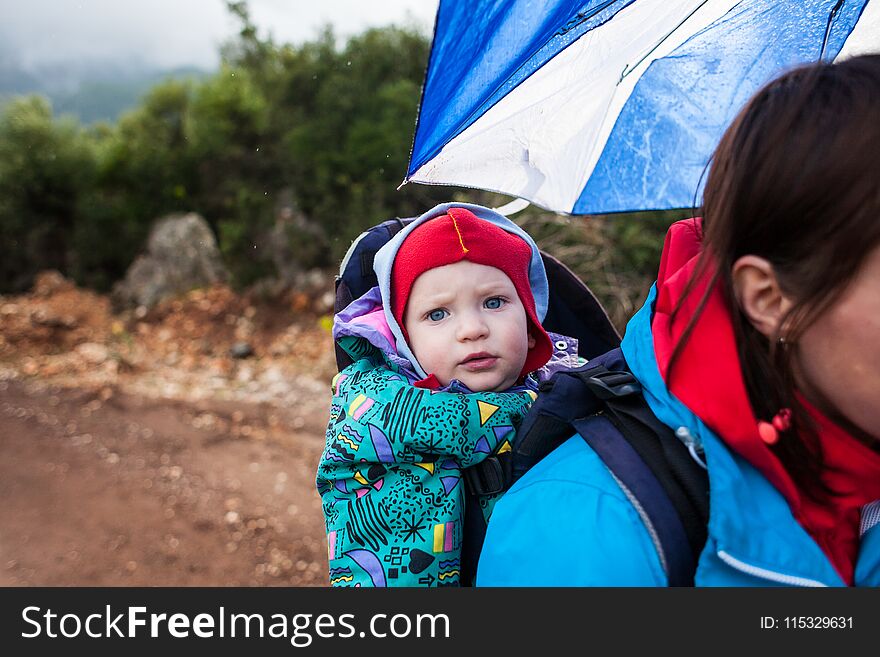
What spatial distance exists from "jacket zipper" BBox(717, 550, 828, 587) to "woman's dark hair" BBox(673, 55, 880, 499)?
0.49 feet

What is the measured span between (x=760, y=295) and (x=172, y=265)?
1127 centimetres

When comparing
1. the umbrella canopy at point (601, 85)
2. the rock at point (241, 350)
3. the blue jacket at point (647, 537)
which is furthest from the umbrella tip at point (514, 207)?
the rock at point (241, 350)

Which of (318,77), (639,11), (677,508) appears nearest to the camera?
(677,508)

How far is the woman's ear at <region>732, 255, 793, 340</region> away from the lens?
111cm

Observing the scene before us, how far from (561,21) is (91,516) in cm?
530

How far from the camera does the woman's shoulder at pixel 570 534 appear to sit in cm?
104

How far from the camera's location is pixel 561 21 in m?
1.55

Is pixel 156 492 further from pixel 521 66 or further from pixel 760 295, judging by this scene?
pixel 760 295

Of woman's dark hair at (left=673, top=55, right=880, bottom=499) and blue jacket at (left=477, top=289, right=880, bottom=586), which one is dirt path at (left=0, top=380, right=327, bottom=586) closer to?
blue jacket at (left=477, top=289, right=880, bottom=586)

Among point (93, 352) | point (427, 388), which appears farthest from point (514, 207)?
point (93, 352)

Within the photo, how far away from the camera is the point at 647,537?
1.05 m

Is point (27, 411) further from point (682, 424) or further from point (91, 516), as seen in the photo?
point (682, 424)

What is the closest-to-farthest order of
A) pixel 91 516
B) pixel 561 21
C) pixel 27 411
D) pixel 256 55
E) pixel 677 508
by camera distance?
pixel 677 508, pixel 561 21, pixel 91 516, pixel 27 411, pixel 256 55

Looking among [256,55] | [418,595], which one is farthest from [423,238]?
[256,55]
